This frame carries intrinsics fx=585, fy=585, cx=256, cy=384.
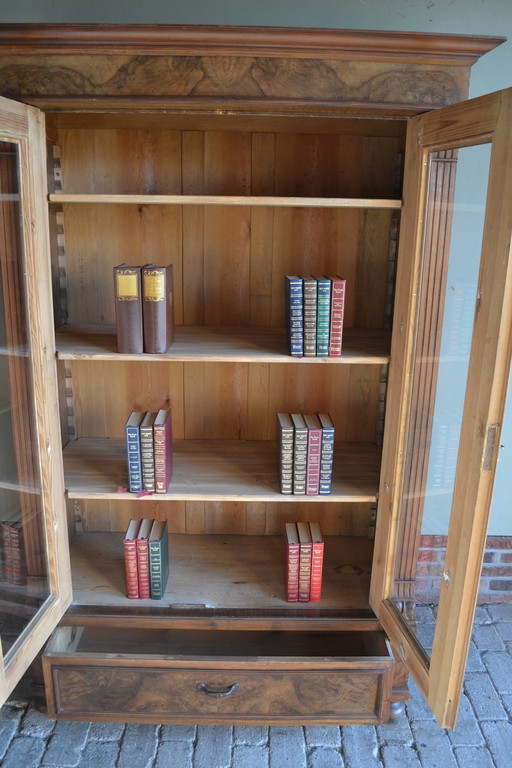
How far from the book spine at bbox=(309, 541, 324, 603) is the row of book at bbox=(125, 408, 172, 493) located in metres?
0.52

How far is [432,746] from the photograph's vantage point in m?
1.86

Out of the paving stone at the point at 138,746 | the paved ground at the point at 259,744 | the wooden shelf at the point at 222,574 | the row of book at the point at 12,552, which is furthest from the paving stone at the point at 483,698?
the row of book at the point at 12,552

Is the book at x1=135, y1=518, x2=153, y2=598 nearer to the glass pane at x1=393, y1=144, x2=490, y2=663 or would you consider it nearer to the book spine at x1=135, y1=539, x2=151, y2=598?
the book spine at x1=135, y1=539, x2=151, y2=598

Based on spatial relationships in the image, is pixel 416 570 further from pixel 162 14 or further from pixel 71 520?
pixel 162 14

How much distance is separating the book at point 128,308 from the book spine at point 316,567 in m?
0.85

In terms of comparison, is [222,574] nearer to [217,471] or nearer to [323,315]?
[217,471]

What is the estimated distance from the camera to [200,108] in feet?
4.86

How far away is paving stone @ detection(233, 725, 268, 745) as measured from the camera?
73.3 inches

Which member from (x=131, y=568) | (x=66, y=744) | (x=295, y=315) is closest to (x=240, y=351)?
(x=295, y=315)

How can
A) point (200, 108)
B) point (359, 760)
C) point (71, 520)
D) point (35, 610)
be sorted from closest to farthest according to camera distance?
point (200, 108), point (35, 610), point (359, 760), point (71, 520)

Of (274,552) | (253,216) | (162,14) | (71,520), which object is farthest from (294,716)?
(162,14)

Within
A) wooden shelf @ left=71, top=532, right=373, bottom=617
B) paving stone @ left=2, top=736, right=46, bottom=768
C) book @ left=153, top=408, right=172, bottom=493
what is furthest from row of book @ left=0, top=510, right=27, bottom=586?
paving stone @ left=2, top=736, right=46, bottom=768

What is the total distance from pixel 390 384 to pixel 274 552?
0.85 metres

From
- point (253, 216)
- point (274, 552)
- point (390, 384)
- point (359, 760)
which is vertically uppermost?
point (253, 216)
